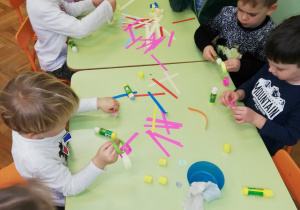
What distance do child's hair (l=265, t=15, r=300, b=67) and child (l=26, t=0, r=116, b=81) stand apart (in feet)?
3.10

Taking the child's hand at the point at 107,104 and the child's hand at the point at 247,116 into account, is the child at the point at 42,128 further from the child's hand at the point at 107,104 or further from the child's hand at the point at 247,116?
the child's hand at the point at 247,116

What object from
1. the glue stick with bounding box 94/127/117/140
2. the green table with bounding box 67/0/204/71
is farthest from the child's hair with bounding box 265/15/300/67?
the glue stick with bounding box 94/127/117/140

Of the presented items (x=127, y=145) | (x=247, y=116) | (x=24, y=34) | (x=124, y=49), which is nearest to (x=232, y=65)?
(x=247, y=116)

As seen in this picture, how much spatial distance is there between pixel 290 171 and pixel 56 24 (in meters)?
1.37

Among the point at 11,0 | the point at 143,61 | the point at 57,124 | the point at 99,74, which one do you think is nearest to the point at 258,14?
the point at 143,61

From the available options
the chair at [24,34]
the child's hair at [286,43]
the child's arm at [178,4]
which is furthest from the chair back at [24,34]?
the child's hair at [286,43]

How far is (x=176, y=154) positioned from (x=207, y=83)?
0.45 m

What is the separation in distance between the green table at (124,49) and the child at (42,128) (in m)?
0.48

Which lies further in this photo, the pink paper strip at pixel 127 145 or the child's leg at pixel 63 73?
the child's leg at pixel 63 73

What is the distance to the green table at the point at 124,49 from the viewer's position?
1.38 m

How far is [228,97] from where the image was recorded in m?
1.16

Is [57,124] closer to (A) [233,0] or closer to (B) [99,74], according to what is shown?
(B) [99,74]

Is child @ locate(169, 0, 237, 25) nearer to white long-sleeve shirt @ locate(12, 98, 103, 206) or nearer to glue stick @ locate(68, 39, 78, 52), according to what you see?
glue stick @ locate(68, 39, 78, 52)

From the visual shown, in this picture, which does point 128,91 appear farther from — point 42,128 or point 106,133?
point 42,128
